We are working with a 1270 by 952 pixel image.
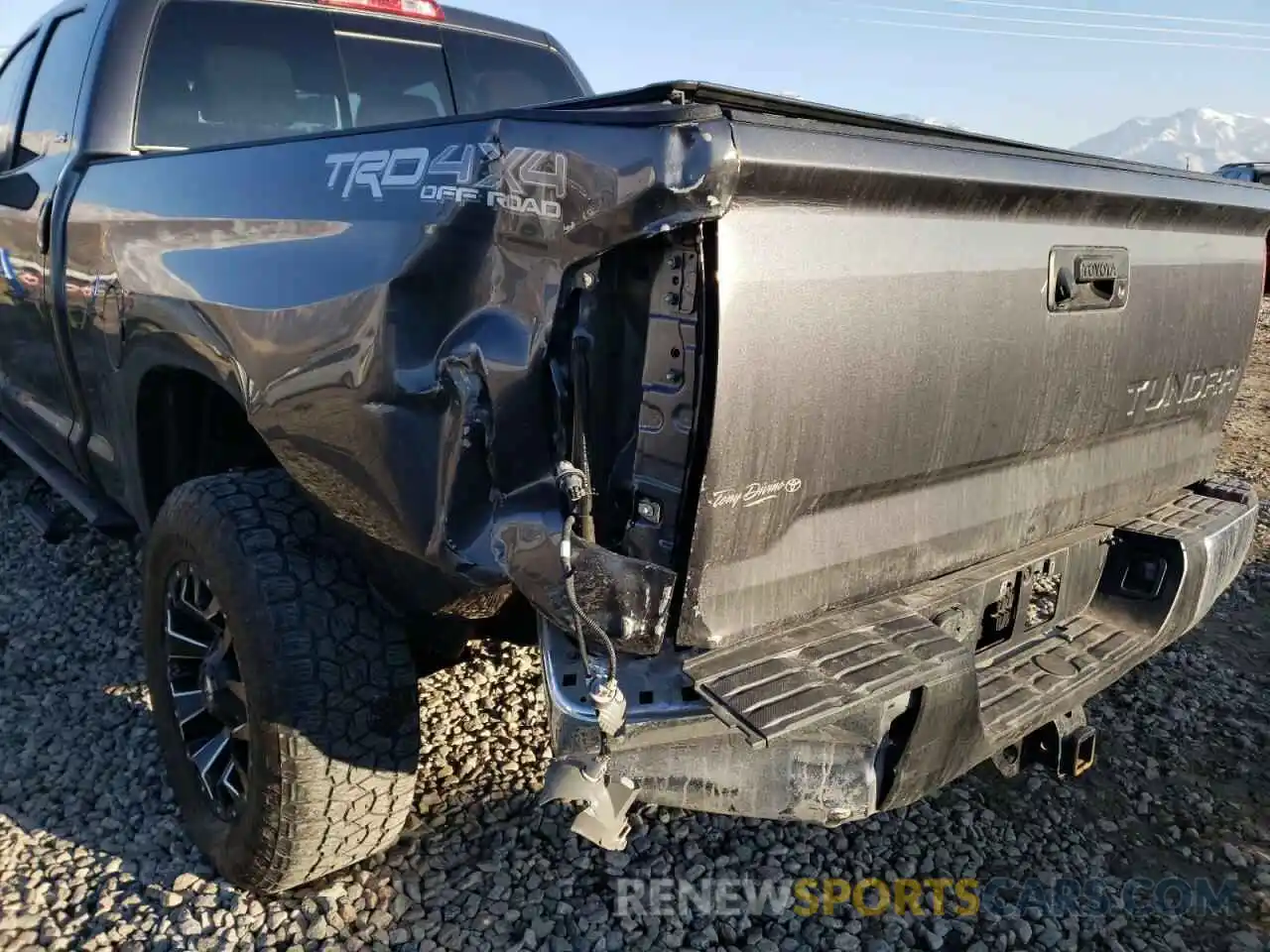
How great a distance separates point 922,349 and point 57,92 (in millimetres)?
3226

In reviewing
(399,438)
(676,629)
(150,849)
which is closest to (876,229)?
(676,629)

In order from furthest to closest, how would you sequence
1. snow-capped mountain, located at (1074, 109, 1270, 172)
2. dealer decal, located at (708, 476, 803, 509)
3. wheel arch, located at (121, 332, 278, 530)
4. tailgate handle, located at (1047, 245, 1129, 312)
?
snow-capped mountain, located at (1074, 109, 1270, 172)
wheel arch, located at (121, 332, 278, 530)
tailgate handle, located at (1047, 245, 1129, 312)
dealer decal, located at (708, 476, 803, 509)

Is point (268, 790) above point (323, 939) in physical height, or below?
above

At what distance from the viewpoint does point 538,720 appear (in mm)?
3227

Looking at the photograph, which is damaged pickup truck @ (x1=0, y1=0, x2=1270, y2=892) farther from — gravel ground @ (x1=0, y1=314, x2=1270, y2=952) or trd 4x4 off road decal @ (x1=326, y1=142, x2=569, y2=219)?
gravel ground @ (x1=0, y1=314, x2=1270, y2=952)

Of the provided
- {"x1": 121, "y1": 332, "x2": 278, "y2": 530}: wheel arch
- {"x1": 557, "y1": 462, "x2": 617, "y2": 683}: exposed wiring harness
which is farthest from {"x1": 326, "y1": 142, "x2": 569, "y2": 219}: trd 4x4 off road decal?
{"x1": 121, "y1": 332, "x2": 278, "y2": 530}: wheel arch

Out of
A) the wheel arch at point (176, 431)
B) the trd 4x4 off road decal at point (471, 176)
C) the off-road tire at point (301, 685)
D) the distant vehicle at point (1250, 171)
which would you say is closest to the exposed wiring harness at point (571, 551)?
the trd 4x4 off road decal at point (471, 176)

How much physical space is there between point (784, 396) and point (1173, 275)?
4.49 feet

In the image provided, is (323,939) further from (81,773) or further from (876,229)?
(876,229)

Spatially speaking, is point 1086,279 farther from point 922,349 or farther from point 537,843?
point 537,843

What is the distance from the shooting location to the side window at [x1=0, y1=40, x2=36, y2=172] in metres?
3.90

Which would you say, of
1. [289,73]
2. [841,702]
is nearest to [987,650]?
[841,702]

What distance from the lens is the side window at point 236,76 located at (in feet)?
10.6

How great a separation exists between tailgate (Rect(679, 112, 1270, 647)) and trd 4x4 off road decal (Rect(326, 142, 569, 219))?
0.95 feet
